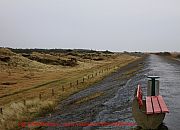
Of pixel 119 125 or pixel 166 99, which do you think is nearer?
pixel 119 125

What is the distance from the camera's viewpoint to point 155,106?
11.3 m

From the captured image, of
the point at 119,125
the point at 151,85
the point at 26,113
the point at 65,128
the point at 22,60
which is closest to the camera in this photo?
the point at 151,85

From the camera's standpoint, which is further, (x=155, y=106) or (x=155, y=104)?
(x=155, y=104)

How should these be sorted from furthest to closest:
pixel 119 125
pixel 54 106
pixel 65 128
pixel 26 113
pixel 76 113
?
1. pixel 54 106
2. pixel 26 113
3. pixel 76 113
4. pixel 65 128
5. pixel 119 125

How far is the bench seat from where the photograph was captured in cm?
1077

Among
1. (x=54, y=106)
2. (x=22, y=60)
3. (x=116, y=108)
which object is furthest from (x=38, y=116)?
(x=22, y=60)

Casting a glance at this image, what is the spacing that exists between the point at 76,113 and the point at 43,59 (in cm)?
8554

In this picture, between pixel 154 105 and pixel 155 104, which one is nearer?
pixel 154 105

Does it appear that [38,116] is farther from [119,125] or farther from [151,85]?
[151,85]

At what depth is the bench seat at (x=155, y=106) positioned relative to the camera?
35.3ft

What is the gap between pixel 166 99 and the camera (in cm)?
1884

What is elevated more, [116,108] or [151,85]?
[151,85]

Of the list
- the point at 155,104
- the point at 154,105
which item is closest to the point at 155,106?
the point at 154,105

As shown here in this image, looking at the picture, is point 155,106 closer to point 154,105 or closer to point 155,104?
point 154,105
